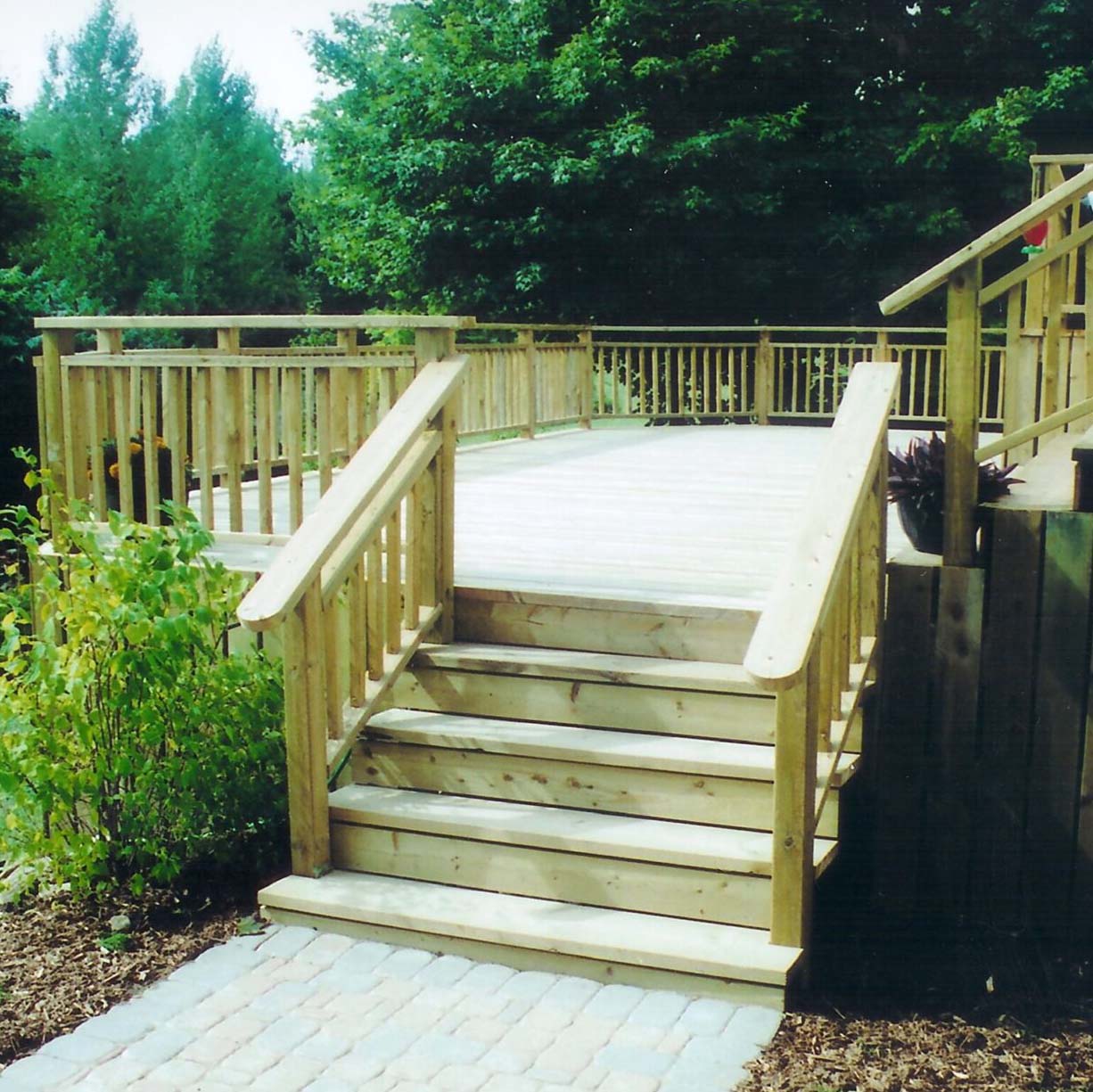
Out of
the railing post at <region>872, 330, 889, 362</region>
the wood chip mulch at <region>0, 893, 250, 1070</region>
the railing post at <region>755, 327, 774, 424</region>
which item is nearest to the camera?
the wood chip mulch at <region>0, 893, 250, 1070</region>

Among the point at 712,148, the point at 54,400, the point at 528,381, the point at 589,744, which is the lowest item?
the point at 589,744

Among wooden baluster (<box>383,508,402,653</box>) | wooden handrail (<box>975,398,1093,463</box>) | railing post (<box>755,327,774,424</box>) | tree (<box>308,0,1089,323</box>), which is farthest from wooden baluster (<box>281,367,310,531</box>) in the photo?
tree (<box>308,0,1089,323</box>)

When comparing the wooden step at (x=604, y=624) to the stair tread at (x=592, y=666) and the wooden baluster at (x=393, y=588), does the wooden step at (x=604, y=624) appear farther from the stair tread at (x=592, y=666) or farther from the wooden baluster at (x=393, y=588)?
the wooden baluster at (x=393, y=588)

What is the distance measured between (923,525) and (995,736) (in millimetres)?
721

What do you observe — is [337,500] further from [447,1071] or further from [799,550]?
[447,1071]

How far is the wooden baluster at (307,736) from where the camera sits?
158 inches

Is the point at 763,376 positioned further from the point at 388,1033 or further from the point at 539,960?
the point at 388,1033

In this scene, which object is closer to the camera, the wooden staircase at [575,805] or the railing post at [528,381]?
the wooden staircase at [575,805]

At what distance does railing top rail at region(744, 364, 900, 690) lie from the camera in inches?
130

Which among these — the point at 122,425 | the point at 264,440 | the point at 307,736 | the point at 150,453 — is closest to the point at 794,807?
the point at 307,736

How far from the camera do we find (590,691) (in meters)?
4.45

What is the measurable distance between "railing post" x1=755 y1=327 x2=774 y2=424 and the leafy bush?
10536 millimetres

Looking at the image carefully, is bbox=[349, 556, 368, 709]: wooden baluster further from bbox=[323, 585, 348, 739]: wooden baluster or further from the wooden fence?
the wooden fence

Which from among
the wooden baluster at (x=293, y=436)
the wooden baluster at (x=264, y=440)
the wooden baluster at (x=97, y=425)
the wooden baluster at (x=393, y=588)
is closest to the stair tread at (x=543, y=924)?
the wooden baluster at (x=393, y=588)
